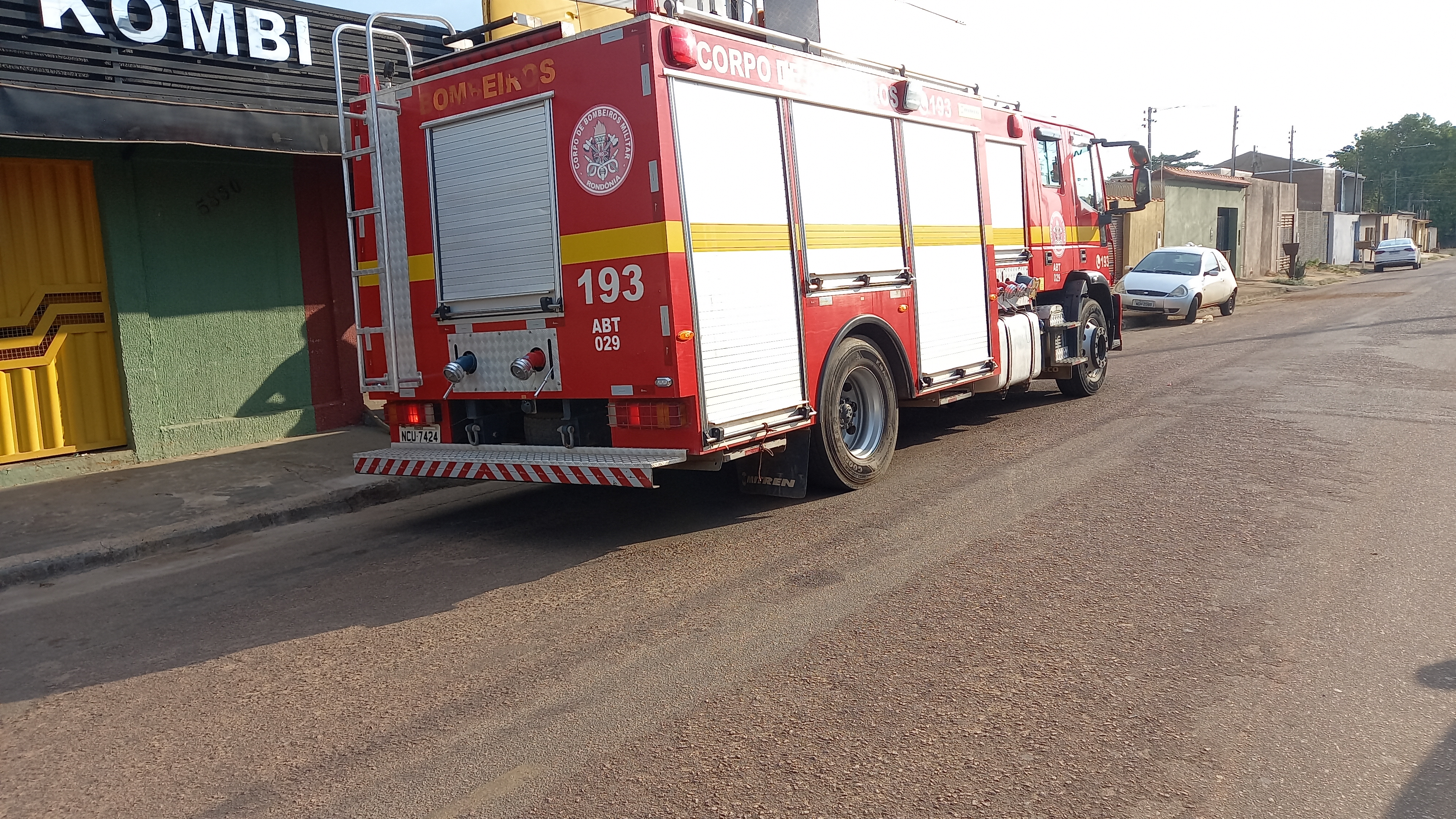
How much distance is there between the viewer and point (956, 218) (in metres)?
9.04

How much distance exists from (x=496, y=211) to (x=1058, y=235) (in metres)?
7.13

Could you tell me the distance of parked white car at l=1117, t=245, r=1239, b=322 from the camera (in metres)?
22.1

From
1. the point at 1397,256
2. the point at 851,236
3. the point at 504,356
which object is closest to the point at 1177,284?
the point at 851,236

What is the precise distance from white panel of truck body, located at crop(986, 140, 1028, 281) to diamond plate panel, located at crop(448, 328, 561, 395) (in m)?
4.79

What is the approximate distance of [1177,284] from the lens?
72.9 ft

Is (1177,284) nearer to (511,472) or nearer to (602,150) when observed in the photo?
(602,150)

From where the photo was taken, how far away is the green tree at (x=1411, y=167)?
10900 centimetres

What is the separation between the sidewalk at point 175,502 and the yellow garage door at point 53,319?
0.50 m

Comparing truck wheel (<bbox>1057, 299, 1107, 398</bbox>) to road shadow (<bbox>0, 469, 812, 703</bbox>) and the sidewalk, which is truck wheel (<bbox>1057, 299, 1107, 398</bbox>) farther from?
the sidewalk

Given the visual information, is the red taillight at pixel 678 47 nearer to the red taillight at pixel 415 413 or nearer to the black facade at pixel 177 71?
the black facade at pixel 177 71

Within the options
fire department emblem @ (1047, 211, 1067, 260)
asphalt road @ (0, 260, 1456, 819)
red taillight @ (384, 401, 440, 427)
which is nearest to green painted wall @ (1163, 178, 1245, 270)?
fire department emblem @ (1047, 211, 1067, 260)

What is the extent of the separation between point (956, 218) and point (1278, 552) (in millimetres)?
4214

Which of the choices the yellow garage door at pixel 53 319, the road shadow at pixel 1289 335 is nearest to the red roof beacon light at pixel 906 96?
the yellow garage door at pixel 53 319

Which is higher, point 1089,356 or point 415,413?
point 415,413
